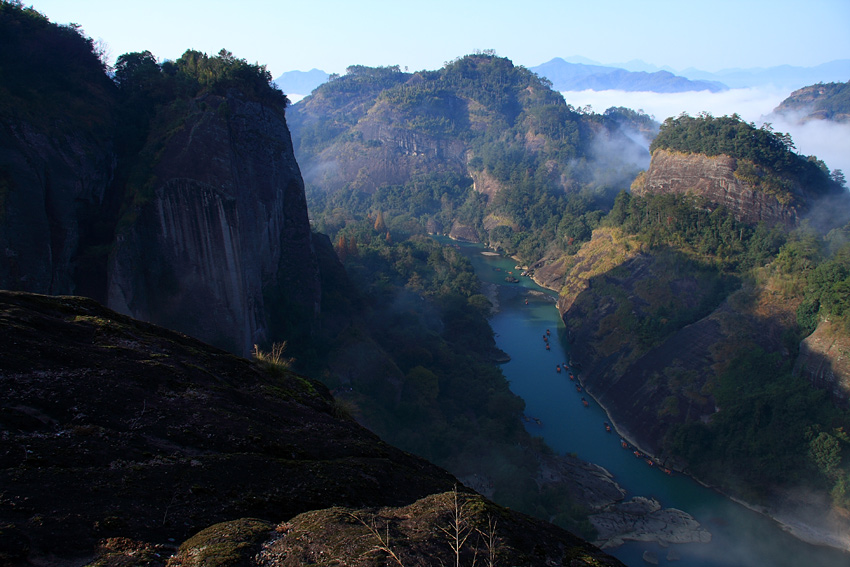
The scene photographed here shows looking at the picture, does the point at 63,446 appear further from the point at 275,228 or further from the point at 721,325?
the point at 721,325

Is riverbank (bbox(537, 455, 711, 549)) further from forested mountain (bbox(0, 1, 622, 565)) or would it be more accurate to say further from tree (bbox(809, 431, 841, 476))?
tree (bbox(809, 431, 841, 476))

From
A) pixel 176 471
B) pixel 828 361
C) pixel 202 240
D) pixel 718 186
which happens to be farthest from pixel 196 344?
pixel 718 186

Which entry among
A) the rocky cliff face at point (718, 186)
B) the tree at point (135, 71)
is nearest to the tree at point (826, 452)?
the rocky cliff face at point (718, 186)

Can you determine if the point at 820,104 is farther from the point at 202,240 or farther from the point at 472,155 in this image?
the point at 202,240

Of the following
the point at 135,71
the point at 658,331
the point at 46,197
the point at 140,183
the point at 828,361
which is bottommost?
the point at 658,331

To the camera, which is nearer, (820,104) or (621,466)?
(621,466)

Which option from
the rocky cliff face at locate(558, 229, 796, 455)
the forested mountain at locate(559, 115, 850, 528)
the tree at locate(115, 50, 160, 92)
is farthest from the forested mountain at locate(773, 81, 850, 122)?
the tree at locate(115, 50, 160, 92)

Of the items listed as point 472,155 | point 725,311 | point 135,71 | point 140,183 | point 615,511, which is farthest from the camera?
point 472,155
